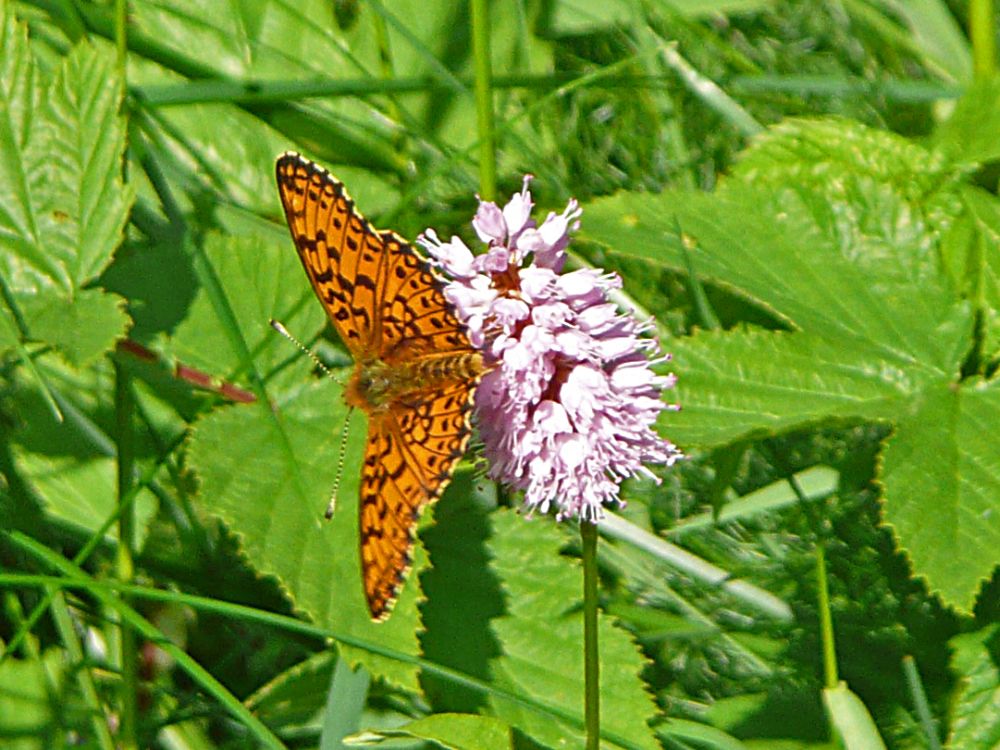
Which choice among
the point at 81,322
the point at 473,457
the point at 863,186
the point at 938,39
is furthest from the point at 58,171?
the point at 938,39

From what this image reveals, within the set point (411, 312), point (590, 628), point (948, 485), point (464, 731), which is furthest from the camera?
point (411, 312)

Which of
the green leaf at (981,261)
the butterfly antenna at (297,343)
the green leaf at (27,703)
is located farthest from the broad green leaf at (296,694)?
the green leaf at (981,261)

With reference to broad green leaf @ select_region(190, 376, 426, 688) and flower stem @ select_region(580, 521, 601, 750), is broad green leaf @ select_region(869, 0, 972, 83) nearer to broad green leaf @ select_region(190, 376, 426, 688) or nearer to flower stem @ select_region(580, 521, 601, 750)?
broad green leaf @ select_region(190, 376, 426, 688)

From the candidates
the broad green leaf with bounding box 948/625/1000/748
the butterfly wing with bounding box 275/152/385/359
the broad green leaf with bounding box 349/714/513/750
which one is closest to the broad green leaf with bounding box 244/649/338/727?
the broad green leaf with bounding box 349/714/513/750

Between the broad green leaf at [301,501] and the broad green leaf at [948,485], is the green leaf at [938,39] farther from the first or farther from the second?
the broad green leaf at [301,501]

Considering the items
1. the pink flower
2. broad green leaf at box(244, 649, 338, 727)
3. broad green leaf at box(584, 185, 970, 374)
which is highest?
broad green leaf at box(584, 185, 970, 374)

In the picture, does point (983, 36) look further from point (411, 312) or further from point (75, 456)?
point (75, 456)
